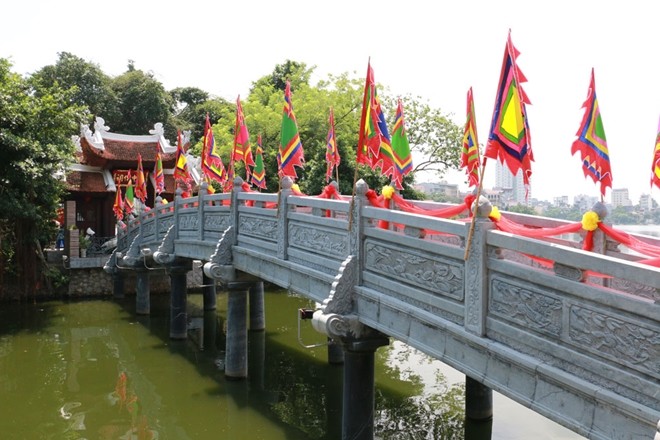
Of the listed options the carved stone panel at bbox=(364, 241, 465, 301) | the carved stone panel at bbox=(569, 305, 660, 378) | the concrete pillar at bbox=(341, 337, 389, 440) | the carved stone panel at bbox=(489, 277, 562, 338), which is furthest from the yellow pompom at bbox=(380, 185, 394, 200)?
the carved stone panel at bbox=(569, 305, 660, 378)

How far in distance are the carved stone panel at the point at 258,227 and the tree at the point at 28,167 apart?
9780 mm

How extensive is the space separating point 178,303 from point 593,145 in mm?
12239

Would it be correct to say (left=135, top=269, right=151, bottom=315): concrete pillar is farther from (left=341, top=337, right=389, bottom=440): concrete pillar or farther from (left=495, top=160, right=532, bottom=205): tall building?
(left=341, top=337, right=389, bottom=440): concrete pillar

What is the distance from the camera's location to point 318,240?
9.02 m

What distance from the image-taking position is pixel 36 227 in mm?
20016

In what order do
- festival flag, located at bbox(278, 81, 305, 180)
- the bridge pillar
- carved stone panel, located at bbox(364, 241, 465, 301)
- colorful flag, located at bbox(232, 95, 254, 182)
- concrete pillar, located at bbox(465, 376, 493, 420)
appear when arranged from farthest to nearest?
1. the bridge pillar
2. colorful flag, located at bbox(232, 95, 254, 182)
3. concrete pillar, located at bbox(465, 376, 493, 420)
4. festival flag, located at bbox(278, 81, 305, 180)
5. carved stone panel, located at bbox(364, 241, 465, 301)

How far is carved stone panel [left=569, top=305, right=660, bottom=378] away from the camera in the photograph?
4121 mm

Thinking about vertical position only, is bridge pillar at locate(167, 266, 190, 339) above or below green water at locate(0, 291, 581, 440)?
above

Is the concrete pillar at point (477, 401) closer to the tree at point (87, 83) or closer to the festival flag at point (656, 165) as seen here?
the festival flag at point (656, 165)

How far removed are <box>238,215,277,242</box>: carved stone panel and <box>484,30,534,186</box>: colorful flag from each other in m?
5.56

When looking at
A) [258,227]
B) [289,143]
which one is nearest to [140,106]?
[258,227]

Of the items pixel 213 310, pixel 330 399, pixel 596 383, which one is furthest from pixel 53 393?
pixel 596 383

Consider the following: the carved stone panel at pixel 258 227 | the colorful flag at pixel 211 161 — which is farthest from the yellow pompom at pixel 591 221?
the colorful flag at pixel 211 161

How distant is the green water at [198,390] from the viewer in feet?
34.7
